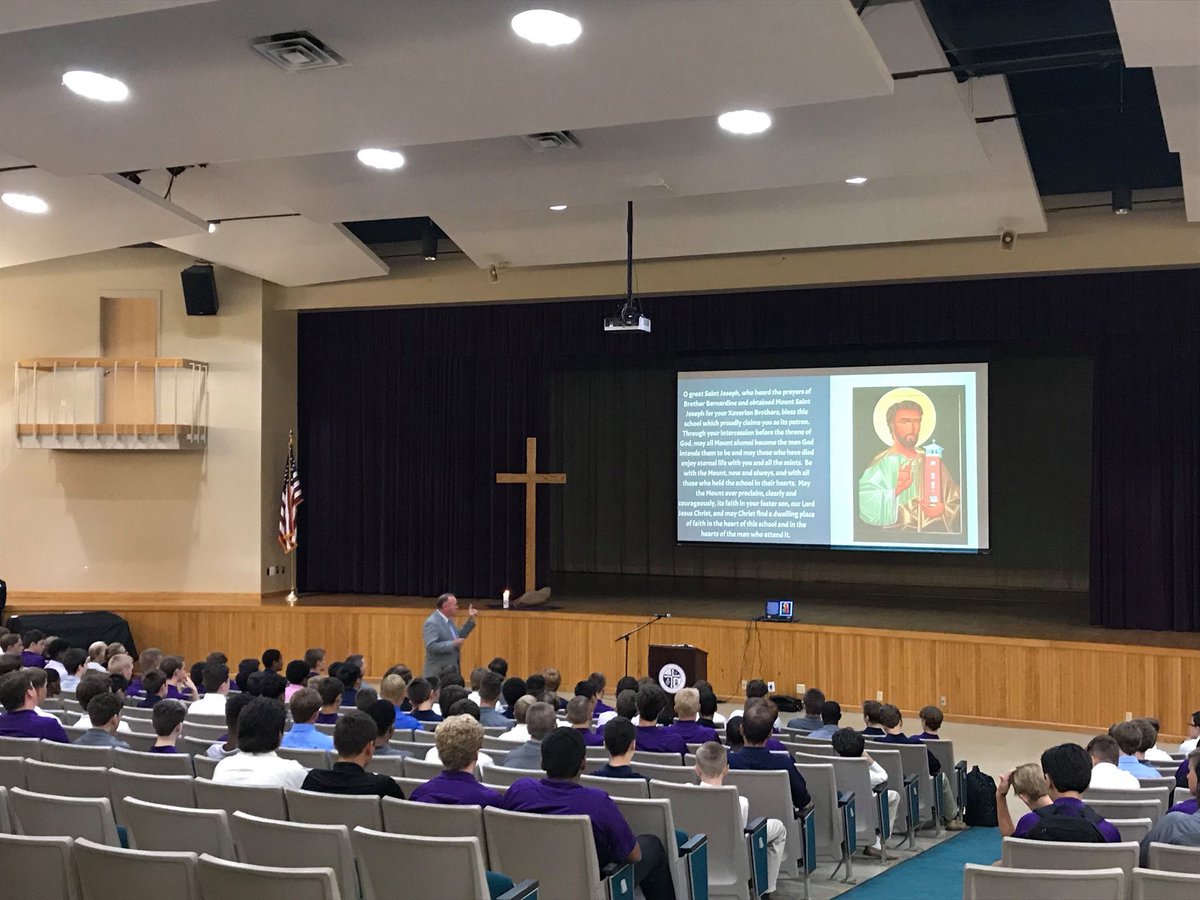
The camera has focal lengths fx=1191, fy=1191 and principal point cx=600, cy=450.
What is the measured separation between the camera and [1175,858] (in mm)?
3801

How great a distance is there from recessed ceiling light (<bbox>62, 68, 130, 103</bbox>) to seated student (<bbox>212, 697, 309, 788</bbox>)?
340cm

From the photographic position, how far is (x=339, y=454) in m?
15.0

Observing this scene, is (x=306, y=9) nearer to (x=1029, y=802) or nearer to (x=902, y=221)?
(x=1029, y=802)

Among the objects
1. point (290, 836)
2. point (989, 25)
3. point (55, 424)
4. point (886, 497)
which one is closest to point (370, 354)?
point (55, 424)

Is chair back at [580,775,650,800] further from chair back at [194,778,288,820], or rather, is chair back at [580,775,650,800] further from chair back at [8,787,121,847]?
chair back at [8,787,121,847]

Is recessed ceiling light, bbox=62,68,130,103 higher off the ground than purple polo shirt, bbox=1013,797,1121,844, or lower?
higher

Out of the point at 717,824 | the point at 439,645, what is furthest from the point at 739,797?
the point at 439,645

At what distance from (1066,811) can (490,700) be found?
3794 millimetres

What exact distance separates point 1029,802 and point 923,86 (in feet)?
13.9

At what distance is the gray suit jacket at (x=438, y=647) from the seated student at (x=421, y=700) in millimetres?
2675

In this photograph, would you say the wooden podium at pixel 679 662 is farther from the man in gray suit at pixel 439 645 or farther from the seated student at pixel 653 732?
the seated student at pixel 653 732

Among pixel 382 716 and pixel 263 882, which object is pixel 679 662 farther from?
pixel 263 882

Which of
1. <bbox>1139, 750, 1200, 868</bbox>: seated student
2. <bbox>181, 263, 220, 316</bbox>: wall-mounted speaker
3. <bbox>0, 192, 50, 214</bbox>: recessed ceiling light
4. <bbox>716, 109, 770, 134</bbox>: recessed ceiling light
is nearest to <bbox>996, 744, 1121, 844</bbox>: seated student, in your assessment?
<bbox>1139, 750, 1200, 868</bbox>: seated student

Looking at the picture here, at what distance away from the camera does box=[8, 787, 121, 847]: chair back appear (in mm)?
4156
